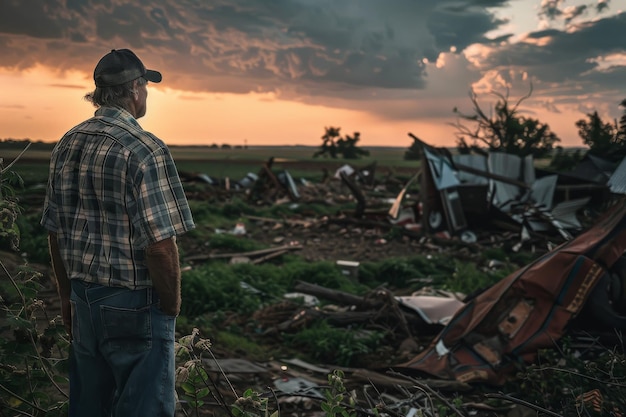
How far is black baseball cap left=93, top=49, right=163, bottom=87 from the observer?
2338 millimetres

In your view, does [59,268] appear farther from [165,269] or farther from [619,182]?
[619,182]

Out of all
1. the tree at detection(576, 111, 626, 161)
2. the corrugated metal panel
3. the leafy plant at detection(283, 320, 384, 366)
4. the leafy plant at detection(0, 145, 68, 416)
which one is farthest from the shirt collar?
the tree at detection(576, 111, 626, 161)

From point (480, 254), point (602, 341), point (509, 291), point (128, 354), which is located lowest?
point (480, 254)

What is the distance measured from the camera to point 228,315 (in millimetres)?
7562

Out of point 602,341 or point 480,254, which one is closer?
point 602,341

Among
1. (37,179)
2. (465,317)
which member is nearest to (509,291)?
(465,317)

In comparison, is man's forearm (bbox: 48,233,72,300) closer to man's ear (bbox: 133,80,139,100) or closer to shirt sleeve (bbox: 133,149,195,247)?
shirt sleeve (bbox: 133,149,195,247)

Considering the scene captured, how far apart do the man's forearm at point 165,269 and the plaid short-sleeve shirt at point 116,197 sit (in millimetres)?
41

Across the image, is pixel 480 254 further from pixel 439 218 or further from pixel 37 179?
pixel 37 179

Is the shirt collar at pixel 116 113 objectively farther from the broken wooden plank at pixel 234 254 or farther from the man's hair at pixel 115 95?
the broken wooden plank at pixel 234 254

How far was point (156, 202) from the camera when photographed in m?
2.20

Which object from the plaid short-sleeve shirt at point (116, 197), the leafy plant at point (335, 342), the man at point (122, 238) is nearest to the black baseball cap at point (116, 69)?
the man at point (122, 238)

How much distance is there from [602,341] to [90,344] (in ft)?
14.0

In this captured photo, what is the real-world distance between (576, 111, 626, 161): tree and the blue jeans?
2595 centimetres
